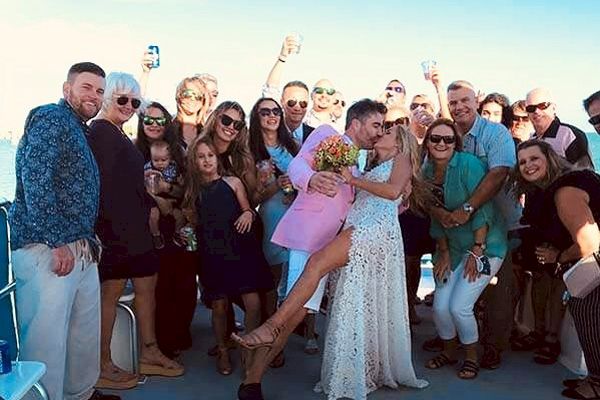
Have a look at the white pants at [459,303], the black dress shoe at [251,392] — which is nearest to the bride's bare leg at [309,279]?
the black dress shoe at [251,392]

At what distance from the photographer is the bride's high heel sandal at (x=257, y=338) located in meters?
3.36

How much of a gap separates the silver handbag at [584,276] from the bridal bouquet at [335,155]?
143cm

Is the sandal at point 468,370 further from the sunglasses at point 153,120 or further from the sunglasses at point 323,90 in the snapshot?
the sunglasses at point 153,120

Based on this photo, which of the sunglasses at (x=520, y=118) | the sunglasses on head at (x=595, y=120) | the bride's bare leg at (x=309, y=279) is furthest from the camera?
the sunglasses at (x=520, y=118)

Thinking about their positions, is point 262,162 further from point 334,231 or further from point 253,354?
point 253,354

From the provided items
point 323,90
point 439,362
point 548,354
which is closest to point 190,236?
point 323,90

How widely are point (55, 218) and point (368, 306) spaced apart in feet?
5.57

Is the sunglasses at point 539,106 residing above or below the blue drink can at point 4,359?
above

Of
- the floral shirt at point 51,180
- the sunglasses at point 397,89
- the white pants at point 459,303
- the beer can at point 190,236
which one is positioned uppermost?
the sunglasses at point 397,89

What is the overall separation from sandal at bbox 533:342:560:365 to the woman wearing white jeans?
1.72 ft

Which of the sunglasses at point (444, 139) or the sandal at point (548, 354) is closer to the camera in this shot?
the sunglasses at point (444, 139)

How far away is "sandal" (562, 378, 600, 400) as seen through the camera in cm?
370

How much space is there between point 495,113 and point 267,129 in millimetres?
2101

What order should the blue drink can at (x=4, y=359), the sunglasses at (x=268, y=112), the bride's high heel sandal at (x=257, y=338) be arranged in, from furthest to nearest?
the sunglasses at (x=268, y=112) → the bride's high heel sandal at (x=257, y=338) → the blue drink can at (x=4, y=359)
